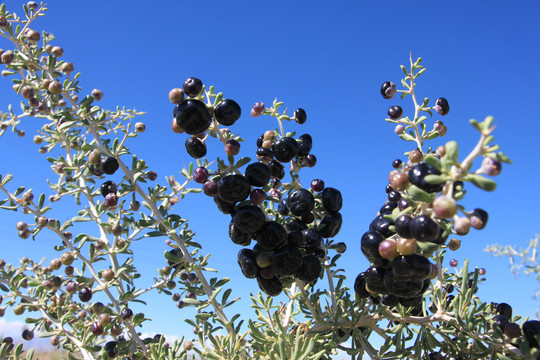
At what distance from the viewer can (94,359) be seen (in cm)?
315

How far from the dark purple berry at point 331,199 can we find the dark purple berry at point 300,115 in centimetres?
61

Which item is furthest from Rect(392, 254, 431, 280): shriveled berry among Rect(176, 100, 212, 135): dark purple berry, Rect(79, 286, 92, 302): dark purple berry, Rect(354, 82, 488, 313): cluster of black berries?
Rect(79, 286, 92, 302): dark purple berry

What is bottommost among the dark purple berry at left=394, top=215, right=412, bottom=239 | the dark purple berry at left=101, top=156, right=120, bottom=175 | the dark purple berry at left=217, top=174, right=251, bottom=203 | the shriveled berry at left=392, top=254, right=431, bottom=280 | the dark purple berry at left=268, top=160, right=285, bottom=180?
the shriveled berry at left=392, top=254, right=431, bottom=280

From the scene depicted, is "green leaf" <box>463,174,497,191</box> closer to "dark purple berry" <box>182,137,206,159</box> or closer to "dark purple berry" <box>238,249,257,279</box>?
"dark purple berry" <box>238,249,257,279</box>

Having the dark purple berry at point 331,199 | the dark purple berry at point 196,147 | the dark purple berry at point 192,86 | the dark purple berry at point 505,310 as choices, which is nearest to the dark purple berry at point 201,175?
the dark purple berry at point 196,147

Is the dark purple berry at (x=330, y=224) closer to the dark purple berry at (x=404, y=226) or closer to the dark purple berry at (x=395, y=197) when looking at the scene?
the dark purple berry at (x=395, y=197)

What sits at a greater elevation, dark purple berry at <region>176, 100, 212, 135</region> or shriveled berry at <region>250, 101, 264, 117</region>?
shriveled berry at <region>250, 101, 264, 117</region>

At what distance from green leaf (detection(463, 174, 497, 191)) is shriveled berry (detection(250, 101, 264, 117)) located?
1.68 meters

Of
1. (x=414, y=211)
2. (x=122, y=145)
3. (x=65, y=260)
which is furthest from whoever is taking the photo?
(x=65, y=260)

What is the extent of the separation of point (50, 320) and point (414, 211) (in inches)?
121

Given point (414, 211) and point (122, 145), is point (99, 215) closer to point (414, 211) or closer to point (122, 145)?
point (122, 145)

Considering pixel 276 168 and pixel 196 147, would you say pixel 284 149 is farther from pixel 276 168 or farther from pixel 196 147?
pixel 196 147

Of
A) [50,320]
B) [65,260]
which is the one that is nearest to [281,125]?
[65,260]

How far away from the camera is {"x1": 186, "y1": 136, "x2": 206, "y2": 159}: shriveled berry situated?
248 centimetres
